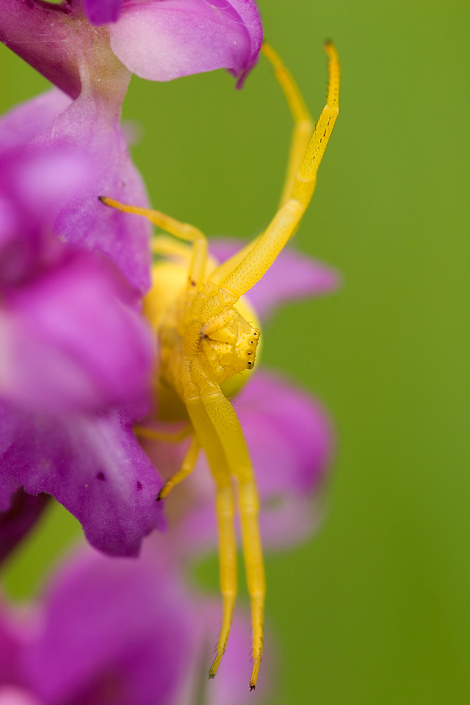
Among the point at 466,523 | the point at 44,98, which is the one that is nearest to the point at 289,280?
the point at 44,98

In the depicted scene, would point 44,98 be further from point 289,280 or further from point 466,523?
point 466,523

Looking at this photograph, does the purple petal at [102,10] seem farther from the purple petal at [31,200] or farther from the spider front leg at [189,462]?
the spider front leg at [189,462]

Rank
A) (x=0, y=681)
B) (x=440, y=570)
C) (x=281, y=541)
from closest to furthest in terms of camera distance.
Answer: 1. (x=0, y=681)
2. (x=281, y=541)
3. (x=440, y=570)

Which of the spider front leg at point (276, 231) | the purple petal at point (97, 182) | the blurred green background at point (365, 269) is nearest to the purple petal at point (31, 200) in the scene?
the purple petal at point (97, 182)

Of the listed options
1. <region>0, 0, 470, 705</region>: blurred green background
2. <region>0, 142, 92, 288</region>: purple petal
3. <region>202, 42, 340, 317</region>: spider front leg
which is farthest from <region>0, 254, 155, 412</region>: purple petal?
<region>0, 0, 470, 705</region>: blurred green background

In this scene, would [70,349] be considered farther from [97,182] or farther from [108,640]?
[108,640]

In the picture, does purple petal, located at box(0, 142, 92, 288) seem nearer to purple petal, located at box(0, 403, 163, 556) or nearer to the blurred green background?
purple petal, located at box(0, 403, 163, 556)

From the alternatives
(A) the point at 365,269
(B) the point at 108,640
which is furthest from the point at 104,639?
(A) the point at 365,269
